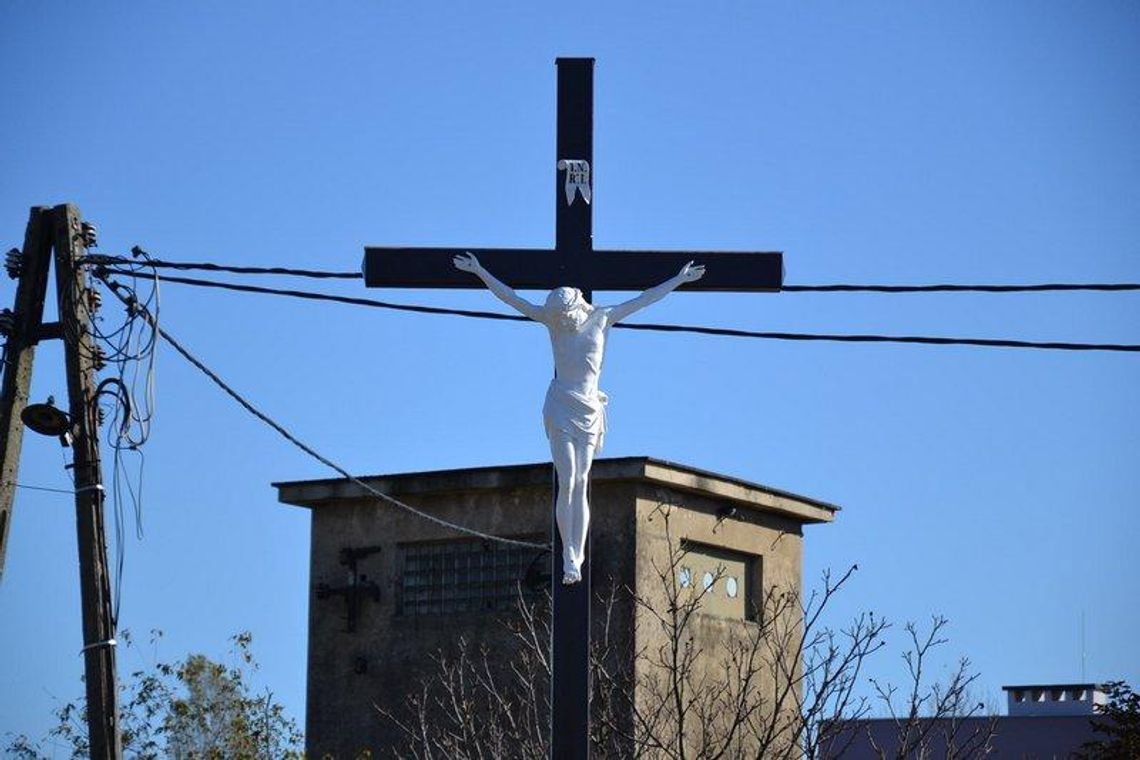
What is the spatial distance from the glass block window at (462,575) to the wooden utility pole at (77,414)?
42.8 feet

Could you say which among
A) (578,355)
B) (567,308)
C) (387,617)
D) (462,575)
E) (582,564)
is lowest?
(582,564)

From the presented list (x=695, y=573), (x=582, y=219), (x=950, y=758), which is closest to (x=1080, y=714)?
(x=695, y=573)

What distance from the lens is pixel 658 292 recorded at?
12617 mm

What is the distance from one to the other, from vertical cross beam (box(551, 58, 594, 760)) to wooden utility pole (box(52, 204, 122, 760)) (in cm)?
392

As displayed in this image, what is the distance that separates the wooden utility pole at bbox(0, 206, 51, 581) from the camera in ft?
49.5

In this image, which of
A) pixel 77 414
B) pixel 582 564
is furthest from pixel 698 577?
pixel 582 564

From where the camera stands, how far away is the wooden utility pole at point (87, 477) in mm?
14930

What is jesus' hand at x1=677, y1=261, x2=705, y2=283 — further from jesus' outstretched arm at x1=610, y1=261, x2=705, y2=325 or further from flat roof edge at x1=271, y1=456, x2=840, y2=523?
flat roof edge at x1=271, y1=456, x2=840, y2=523

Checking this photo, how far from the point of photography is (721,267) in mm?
12828

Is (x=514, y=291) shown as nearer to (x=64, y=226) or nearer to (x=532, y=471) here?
(x=64, y=226)

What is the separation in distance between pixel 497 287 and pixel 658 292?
2.92 feet

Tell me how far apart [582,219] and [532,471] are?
15.6 m

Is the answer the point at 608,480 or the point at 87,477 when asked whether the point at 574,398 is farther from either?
the point at 608,480

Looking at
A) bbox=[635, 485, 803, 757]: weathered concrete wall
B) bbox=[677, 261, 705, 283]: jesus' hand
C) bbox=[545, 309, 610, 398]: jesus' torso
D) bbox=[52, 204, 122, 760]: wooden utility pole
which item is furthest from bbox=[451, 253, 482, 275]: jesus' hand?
bbox=[635, 485, 803, 757]: weathered concrete wall
